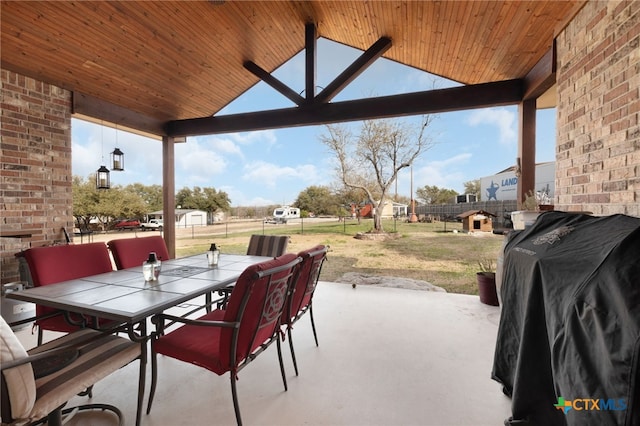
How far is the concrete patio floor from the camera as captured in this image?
1723mm

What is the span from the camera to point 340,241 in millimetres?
6461

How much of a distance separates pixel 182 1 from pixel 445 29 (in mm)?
2707

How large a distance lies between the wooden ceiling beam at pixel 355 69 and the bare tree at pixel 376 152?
249 centimetres

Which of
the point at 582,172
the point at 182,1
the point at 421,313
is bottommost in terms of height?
the point at 421,313

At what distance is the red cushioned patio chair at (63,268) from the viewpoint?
2096mm

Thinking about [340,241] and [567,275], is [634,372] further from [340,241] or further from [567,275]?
[340,241]

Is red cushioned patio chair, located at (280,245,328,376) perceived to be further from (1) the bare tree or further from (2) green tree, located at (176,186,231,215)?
(2) green tree, located at (176,186,231,215)

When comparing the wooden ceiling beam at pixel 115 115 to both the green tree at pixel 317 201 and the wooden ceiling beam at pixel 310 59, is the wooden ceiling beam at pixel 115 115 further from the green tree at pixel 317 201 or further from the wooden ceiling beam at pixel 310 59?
the green tree at pixel 317 201

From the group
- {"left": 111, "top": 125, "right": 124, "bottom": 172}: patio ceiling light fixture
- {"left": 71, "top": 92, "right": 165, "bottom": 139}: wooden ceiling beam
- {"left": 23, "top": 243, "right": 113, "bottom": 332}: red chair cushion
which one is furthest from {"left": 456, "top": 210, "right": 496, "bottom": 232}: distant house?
{"left": 111, "top": 125, "right": 124, "bottom": 172}: patio ceiling light fixture

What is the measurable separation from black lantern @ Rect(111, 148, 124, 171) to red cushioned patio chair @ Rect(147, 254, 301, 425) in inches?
126

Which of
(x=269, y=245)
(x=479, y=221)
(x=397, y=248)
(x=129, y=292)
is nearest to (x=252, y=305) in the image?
(x=129, y=292)

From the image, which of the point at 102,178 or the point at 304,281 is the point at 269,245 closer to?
the point at 304,281

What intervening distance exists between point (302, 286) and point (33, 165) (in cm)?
362

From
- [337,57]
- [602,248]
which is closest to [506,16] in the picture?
[337,57]
